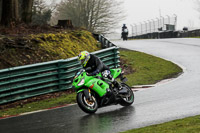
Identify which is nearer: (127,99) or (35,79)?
(127,99)

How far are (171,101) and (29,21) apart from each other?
37.1 ft

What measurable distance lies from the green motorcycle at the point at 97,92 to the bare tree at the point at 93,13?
43542 mm

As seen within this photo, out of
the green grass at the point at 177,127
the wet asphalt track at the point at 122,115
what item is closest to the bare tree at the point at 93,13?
the wet asphalt track at the point at 122,115

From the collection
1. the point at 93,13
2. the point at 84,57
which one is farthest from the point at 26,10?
the point at 93,13

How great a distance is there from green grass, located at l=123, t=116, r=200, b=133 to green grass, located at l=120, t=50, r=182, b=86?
7257mm

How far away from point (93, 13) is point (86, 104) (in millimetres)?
46146

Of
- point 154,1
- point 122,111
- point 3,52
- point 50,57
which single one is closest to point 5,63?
point 3,52

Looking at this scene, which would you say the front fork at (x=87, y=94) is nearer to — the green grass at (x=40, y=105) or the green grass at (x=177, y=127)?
the green grass at (x=177, y=127)

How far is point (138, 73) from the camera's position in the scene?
57.2 ft

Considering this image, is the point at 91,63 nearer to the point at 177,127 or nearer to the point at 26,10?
the point at 177,127

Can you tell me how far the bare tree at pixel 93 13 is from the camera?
178 feet

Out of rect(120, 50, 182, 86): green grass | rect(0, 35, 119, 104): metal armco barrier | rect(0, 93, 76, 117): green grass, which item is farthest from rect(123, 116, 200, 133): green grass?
rect(120, 50, 182, 86): green grass

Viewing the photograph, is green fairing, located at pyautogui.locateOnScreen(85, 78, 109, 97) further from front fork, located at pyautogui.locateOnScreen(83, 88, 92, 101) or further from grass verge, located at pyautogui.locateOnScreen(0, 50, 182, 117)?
grass verge, located at pyautogui.locateOnScreen(0, 50, 182, 117)

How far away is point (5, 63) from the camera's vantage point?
14438mm
